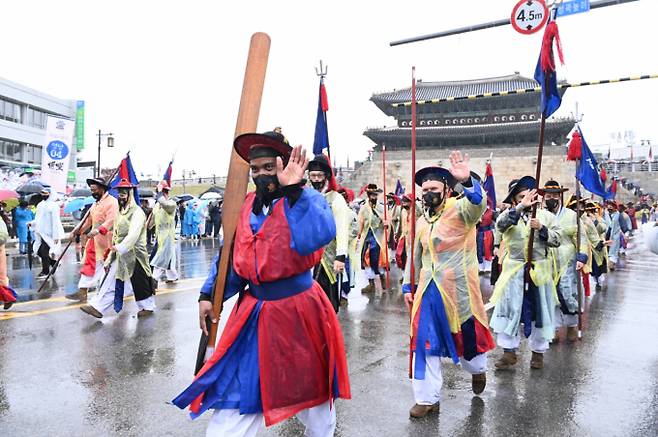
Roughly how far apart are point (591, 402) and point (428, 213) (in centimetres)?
192

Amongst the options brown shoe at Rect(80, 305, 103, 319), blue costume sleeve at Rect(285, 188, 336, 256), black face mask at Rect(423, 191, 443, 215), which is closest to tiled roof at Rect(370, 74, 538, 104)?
brown shoe at Rect(80, 305, 103, 319)

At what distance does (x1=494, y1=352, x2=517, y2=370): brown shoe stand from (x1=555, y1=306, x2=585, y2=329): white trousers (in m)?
1.53

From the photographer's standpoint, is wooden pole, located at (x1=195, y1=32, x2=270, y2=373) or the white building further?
the white building

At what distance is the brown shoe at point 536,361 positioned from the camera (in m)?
4.89

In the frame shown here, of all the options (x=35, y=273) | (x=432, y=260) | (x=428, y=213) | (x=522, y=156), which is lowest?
(x=35, y=273)

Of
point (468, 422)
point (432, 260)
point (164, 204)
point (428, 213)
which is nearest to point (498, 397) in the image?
point (468, 422)

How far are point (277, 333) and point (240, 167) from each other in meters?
0.87

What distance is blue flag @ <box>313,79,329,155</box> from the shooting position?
230 inches

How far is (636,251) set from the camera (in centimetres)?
2019

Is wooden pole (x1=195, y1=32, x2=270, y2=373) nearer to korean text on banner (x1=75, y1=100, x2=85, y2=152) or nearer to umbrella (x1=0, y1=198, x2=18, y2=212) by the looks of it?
umbrella (x1=0, y1=198, x2=18, y2=212)

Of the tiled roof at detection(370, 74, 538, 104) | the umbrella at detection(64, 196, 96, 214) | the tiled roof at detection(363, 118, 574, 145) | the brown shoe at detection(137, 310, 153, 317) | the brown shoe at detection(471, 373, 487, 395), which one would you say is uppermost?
the tiled roof at detection(370, 74, 538, 104)

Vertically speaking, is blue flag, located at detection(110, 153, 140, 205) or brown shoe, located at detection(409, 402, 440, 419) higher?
blue flag, located at detection(110, 153, 140, 205)

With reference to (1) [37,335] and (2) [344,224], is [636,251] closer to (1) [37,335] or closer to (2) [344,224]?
(2) [344,224]

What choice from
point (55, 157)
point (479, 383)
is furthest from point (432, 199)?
point (55, 157)
